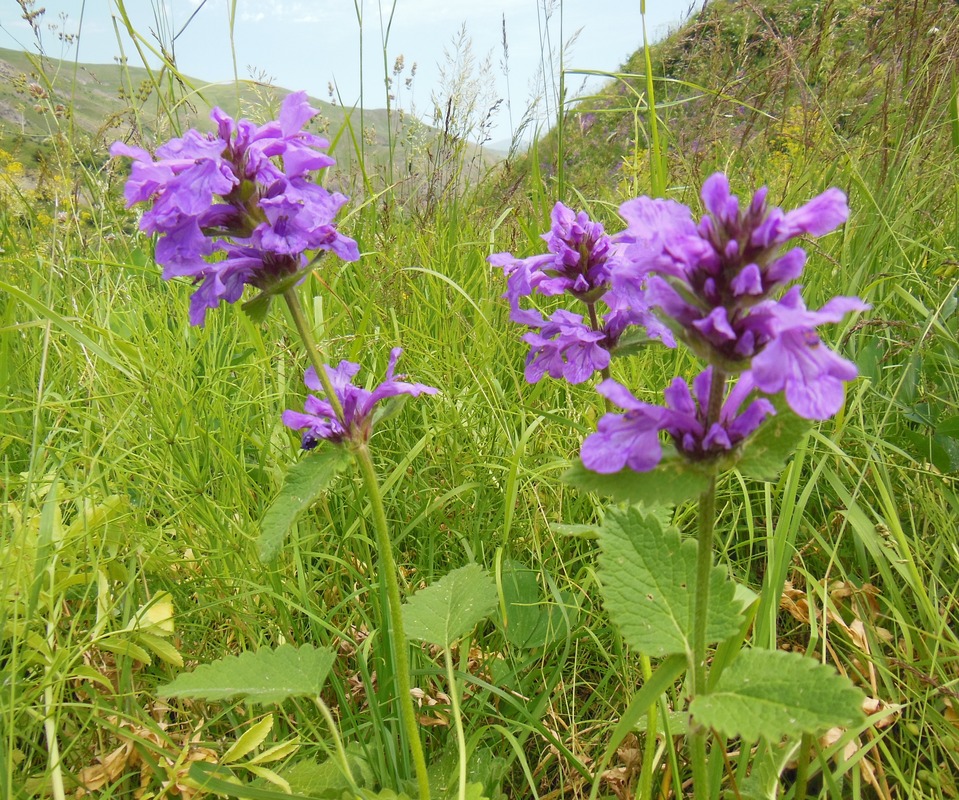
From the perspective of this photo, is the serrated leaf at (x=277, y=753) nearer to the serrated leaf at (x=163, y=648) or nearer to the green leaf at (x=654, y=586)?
the serrated leaf at (x=163, y=648)

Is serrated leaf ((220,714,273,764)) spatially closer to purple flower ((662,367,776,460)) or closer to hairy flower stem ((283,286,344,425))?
hairy flower stem ((283,286,344,425))

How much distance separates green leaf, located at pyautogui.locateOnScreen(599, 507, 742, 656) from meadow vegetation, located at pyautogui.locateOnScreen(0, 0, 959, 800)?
272 millimetres

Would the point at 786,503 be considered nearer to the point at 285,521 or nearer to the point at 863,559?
the point at 863,559

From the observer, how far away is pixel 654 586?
116cm

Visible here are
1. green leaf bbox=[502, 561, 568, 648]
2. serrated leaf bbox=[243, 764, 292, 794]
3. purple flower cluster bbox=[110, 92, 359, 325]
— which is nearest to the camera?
purple flower cluster bbox=[110, 92, 359, 325]

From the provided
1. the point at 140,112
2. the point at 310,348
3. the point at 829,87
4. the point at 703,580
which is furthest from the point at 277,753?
the point at 829,87

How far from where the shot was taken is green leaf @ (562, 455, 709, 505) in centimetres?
88

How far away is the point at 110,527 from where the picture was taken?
1.84 m

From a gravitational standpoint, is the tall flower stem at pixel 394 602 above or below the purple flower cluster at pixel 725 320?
below

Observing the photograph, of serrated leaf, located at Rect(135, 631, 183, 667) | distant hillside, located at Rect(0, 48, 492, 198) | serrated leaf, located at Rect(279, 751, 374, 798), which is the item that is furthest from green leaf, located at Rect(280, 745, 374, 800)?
distant hillside, located at Rect(0, 48, 492, 198)

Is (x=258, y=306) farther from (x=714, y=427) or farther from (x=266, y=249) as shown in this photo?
(x=714, y=427)

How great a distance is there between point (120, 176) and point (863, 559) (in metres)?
3.37

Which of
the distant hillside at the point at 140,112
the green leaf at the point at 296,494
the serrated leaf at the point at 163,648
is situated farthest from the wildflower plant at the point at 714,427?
the distant hillside at the point at 140,112

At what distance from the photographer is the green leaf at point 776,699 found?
0.87 metres
